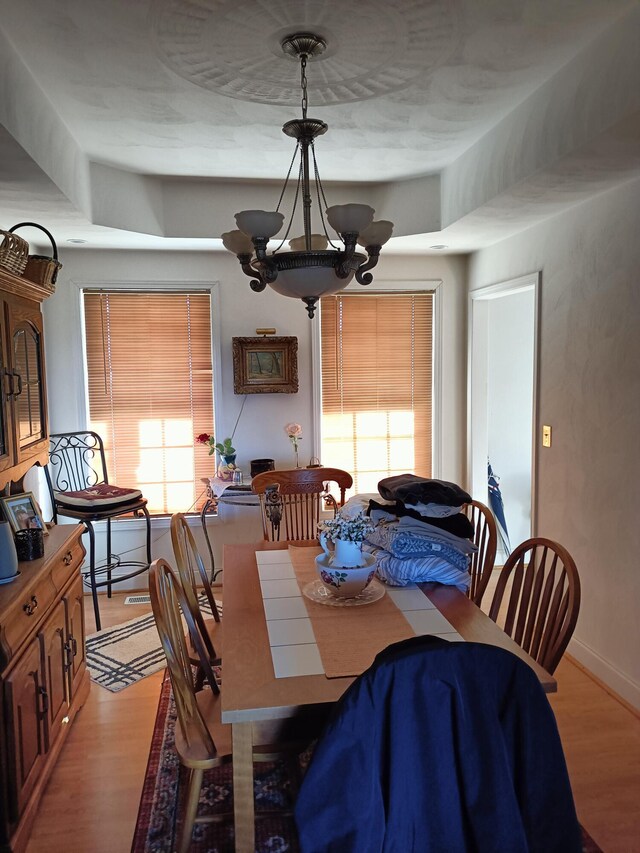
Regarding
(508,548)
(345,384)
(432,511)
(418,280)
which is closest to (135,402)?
(345,384)

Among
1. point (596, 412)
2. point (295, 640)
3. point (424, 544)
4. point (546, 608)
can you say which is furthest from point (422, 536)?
point (596, 412)

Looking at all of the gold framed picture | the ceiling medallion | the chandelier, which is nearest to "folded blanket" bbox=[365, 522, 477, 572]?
the chandelier

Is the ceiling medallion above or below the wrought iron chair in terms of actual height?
above

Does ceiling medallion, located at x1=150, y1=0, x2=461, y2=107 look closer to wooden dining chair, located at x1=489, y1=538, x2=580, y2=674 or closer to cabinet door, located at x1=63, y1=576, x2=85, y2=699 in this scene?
wooden dining chair, located at x1=489, y1=538, x2=580, y2=674

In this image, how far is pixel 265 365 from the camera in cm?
438

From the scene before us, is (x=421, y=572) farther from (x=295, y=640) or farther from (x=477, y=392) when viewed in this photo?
(x=477, y=392)

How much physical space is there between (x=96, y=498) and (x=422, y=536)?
224 centimetres

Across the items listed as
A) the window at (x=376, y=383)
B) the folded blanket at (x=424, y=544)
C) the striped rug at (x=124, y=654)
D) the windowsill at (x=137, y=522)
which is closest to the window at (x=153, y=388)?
the windowsill at (x=137, y=522)

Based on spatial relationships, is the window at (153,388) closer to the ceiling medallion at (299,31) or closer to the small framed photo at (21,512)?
the small framed photo at (21,512)

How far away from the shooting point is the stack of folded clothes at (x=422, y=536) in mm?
2246

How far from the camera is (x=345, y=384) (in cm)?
461

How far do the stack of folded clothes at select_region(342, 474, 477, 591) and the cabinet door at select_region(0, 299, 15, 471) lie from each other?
1315 millimetres

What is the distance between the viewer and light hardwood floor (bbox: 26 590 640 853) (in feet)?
6.84

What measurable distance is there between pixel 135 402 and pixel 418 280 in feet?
7.34
